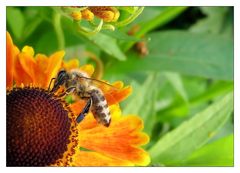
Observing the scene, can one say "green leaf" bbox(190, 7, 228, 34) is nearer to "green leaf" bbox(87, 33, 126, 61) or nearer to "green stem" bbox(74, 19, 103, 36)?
"green leaf" bbox(87, 33, 126, 61)

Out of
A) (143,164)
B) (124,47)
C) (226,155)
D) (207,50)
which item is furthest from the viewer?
(207,50)

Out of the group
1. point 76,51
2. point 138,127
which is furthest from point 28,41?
point 138,127

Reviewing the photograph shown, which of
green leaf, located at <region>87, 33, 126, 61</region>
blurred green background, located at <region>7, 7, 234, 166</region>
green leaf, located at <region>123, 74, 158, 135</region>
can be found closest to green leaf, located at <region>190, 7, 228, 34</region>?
blurred green background, located at <region>7, 7, 234, 166</region>

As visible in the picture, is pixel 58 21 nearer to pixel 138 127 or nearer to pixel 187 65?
pixel 138 127

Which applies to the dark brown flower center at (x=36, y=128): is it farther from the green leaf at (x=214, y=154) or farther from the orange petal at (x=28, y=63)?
the green leaf at (x=214, y=154)
